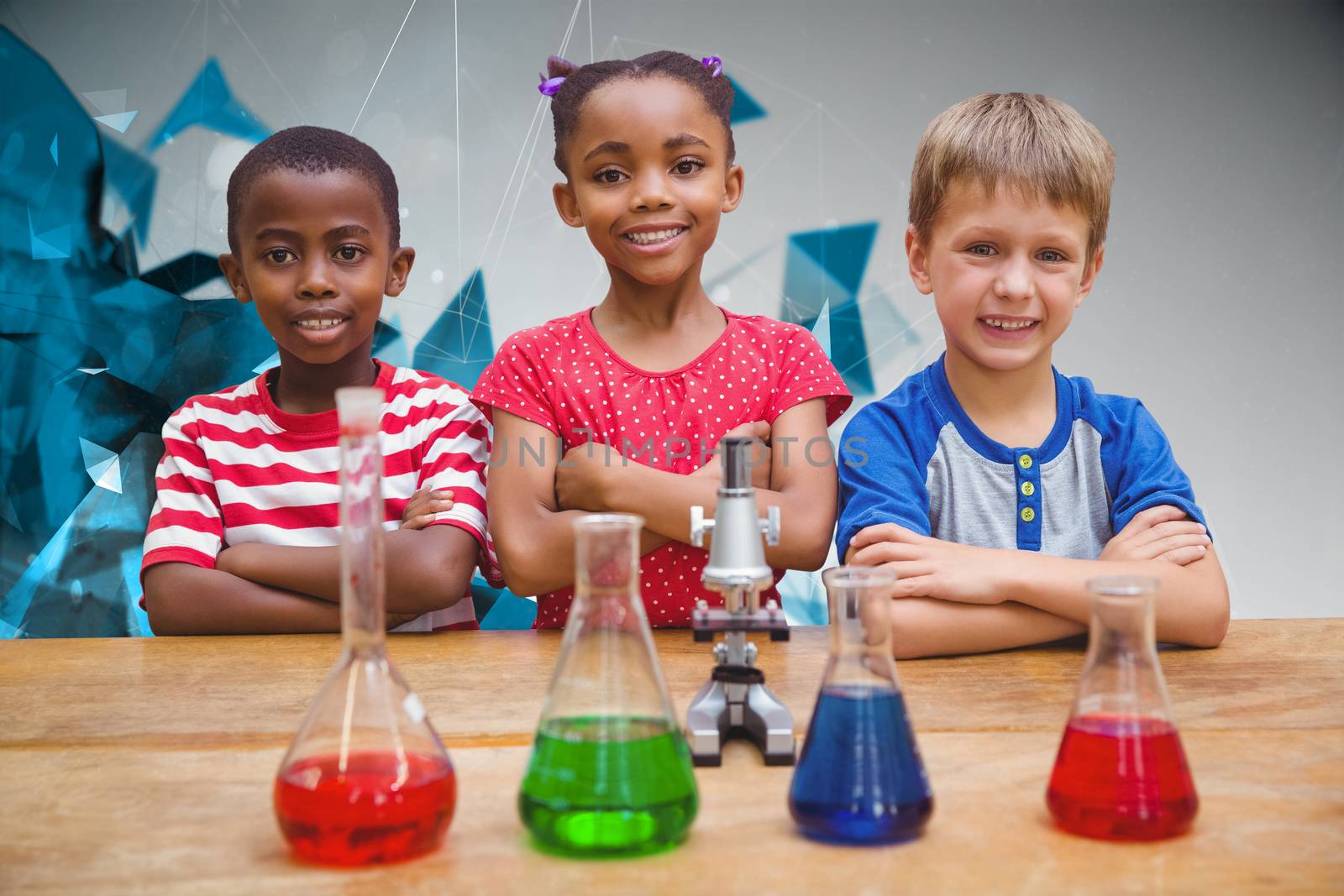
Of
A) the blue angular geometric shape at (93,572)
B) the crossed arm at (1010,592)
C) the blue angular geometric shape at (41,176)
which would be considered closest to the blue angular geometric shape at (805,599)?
the crossed arm at (1010,592)

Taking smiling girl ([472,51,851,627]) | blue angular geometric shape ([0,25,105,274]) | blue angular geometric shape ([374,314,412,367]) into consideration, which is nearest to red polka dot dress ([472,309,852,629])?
smiling girl ([472,51,851,627])

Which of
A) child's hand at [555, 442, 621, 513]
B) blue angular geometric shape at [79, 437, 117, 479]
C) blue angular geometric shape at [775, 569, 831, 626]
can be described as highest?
blue angular geometric shape at [79, 437, 117, 479]

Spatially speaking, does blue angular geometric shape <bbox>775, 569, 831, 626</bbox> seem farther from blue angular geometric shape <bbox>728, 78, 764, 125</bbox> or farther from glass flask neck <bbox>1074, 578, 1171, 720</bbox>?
glass flask neck <bbox>1074, 578, 1171, 720</bbox>

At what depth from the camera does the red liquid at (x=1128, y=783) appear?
68 centimetres

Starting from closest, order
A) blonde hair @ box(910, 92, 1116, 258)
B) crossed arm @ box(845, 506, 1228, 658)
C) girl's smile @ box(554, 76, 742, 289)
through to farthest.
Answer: crossed arm @ box(845, 506, 1228, 658) → blonde hair @ box(910, 92, 1116, 258) → girl's smile @ box(554, 76, 742, 289)

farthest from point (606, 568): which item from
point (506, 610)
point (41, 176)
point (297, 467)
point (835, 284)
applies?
point (41, 176)

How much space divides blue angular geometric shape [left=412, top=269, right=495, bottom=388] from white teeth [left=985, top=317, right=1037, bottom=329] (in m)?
1.27

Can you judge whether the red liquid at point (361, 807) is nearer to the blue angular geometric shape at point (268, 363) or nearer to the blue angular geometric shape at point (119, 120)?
the blue angular geometric shape at point (268, 363)

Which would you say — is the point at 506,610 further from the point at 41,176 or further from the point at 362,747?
the point at 362,747

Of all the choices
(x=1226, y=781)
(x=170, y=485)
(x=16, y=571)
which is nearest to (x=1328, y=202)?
(x=1226, y=781)

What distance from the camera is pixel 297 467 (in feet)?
5.40

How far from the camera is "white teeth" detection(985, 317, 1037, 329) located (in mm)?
1396

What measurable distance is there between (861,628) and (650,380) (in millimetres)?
888

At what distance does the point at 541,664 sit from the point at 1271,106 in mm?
2067
